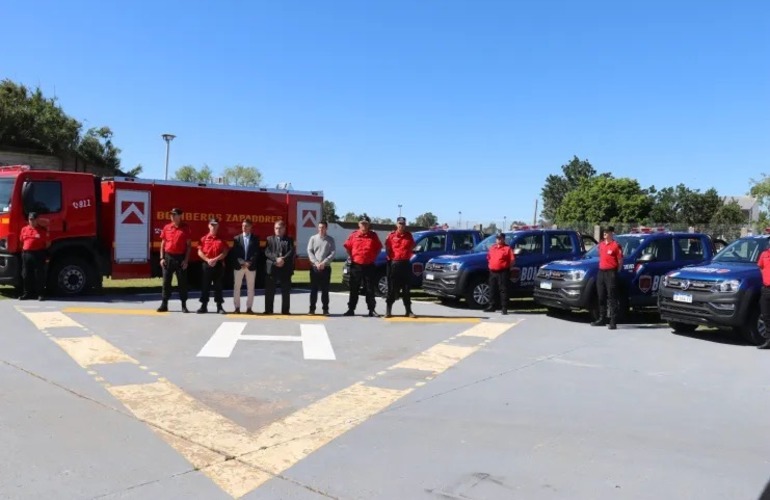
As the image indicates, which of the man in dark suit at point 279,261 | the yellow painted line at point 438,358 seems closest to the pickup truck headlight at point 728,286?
the yellow painted line at point 438,358

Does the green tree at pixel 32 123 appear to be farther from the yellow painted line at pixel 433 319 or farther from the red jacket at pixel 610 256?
the red jacket at pixel 610 256

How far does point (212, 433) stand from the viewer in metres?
5.24

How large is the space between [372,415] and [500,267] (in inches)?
309

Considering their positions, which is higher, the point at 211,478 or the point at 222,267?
the point at 222,267

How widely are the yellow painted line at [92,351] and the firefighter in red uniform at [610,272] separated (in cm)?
790

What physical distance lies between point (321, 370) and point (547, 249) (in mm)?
8461

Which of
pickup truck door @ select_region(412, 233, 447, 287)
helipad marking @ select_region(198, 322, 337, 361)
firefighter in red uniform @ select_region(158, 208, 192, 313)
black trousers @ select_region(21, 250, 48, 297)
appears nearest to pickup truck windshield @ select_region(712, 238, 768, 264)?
pickup truck door @ select_region(412, 233, 447, 287)

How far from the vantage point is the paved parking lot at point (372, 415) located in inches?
169

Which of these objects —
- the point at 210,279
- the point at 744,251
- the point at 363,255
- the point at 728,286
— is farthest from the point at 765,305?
the point at 210,279

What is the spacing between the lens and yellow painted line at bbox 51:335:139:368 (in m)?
7.83

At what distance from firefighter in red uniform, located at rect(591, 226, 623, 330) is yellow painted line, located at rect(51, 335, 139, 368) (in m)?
7.90

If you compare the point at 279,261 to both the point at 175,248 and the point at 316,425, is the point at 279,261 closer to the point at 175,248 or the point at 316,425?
the point at 175,248

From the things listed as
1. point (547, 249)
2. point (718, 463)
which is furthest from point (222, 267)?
point (718, 463)

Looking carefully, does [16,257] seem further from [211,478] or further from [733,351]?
[733,351]
